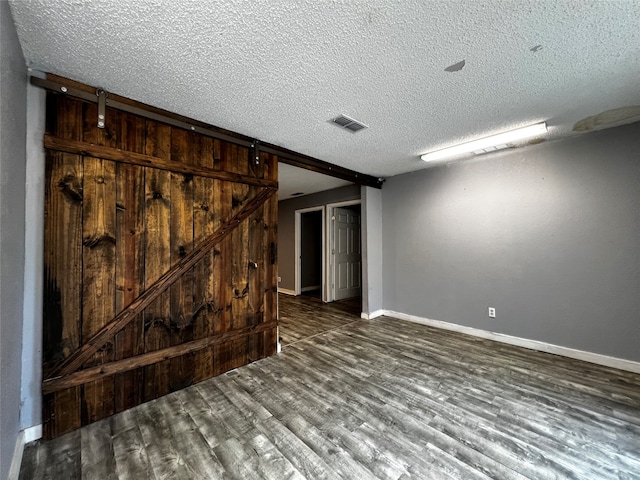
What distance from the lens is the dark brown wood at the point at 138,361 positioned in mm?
1672

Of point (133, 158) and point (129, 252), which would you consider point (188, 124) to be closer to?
point (133, 158)

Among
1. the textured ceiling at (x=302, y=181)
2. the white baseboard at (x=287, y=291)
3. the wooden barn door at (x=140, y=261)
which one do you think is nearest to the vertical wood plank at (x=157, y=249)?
the wooden barn door at (x=140, y=261)

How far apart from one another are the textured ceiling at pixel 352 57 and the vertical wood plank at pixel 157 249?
1.12 feet

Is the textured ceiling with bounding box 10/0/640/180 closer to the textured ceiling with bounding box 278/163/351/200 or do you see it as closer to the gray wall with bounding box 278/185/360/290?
the textured ceiling with bounding box 278/163/351/200

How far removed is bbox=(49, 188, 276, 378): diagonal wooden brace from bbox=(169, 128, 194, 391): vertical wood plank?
6cm

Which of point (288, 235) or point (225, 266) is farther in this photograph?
point (288, 235)

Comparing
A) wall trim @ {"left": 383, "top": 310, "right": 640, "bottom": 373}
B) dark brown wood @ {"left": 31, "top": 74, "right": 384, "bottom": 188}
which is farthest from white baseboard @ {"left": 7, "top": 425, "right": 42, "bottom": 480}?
wall trim @ {"left": 383, "top": 310, "right": 640, "bottom": 373}

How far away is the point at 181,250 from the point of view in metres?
2.20

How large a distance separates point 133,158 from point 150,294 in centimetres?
108

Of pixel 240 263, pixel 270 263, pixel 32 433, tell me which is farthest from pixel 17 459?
pixel 270 263

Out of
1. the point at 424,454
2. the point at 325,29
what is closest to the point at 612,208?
the point at 424,454

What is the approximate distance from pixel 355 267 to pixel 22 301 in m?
5.26

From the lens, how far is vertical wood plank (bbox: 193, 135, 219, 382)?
2.29 metres

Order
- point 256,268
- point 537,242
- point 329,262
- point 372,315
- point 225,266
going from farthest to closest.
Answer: point 329,262 → point 372,315 → point 537,242 → point 256,268 → point 225,266
